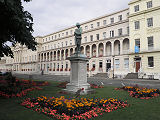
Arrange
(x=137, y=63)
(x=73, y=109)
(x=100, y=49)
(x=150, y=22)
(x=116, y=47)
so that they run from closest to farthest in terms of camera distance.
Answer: (x=73, y=109)
(x=150, y=22)
(x=137, y=63)
(x=116, y=47)
(x=100, y=49)

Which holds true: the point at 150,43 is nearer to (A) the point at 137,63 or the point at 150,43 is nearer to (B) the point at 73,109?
(A) the point at 137,63

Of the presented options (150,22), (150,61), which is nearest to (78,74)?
(150,61)

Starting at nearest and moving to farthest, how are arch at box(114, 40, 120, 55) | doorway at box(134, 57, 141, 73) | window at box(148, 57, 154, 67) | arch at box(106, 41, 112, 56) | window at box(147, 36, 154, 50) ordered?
window at box(148, 57, 154, 67) → window at box(147, 36, 154, 50) → doorway at box(134, 57, 141, 73) → arch at box(114, 40, 120, 55) → arch at box(106, 41, 112, 56)

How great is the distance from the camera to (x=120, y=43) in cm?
4038

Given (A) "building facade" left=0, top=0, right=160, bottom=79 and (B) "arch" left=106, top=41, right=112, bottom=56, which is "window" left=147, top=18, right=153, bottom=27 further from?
(B) "arch" left=106, top=41, right=112, bottom=56

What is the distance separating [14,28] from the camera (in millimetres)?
9164

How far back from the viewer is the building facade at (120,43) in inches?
1260

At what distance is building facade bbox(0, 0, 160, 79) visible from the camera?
105ft

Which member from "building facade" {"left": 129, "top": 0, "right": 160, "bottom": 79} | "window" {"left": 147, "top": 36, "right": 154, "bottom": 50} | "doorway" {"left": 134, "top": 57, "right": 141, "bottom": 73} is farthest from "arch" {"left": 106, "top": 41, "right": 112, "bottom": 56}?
"window" {"left": 147, "top": 36, "right": 154, "bottom": 50}

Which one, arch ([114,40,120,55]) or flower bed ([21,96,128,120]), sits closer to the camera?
flower bed ([21,96,128,120])

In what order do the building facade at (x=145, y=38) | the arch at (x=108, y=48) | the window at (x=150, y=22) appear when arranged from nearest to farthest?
the building facade at (x=145, y=38), the window at (x=150, y=22), the arch at (x=108, y=48)

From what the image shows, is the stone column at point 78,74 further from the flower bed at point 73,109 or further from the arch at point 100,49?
→ the arch at point 100,49

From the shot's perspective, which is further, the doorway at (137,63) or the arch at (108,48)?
the arch at (108,48)

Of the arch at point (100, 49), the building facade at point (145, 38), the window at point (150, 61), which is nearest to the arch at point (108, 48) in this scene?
the arch at point (100, 49)
